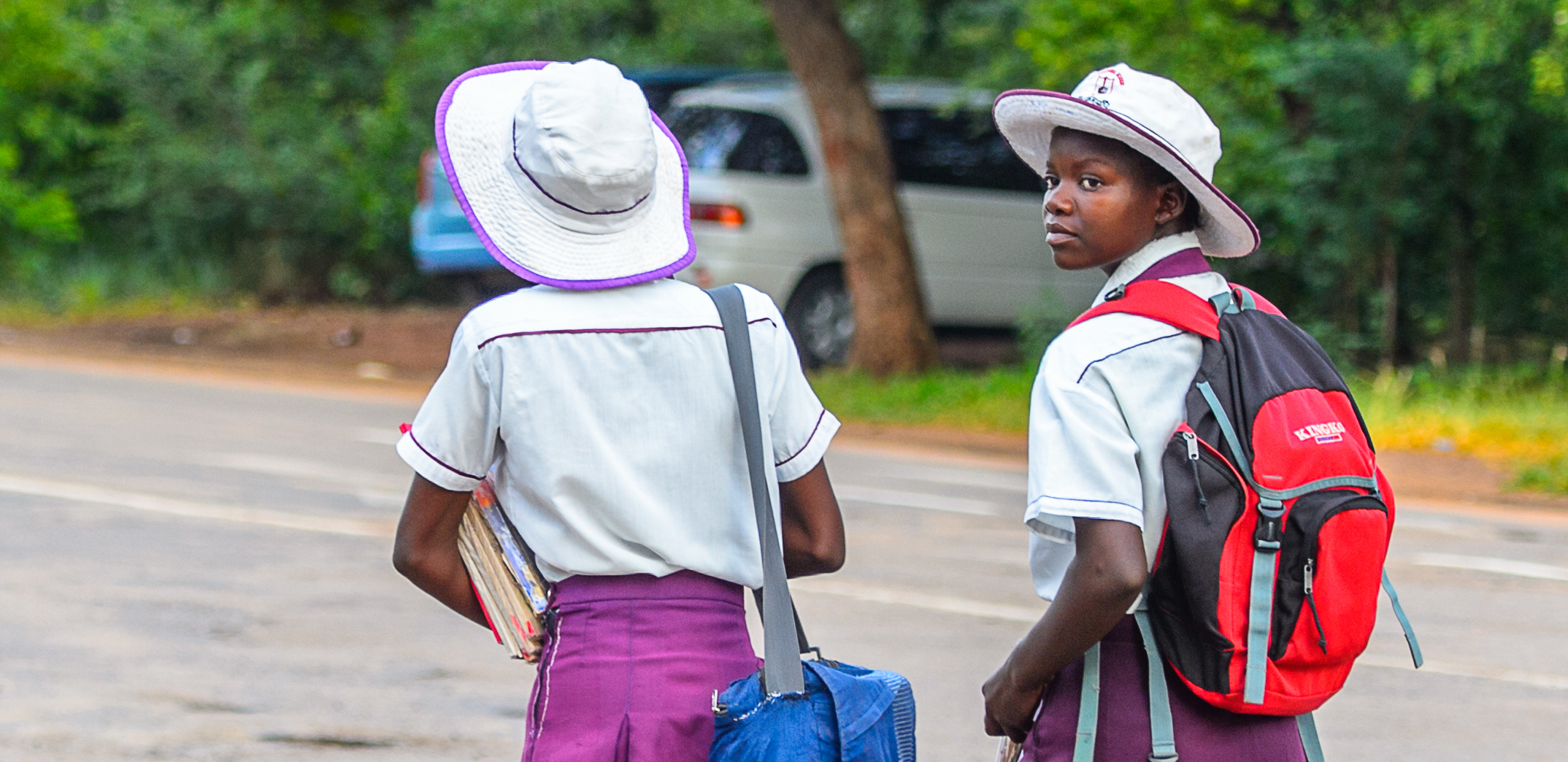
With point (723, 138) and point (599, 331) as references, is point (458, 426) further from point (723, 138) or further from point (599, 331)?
point (723, 138)

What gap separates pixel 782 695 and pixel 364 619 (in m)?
4.54

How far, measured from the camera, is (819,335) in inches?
594

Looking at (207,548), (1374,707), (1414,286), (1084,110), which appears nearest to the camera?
(1084,110)

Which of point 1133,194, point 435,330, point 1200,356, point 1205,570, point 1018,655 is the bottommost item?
point 435,330

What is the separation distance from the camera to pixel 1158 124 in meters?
2.29

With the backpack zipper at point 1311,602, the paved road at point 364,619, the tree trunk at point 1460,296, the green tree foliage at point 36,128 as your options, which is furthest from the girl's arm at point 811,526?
the green tree foliage at point 36,128

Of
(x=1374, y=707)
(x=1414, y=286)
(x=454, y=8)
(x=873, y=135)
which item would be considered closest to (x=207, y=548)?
(x=1374, y=707)

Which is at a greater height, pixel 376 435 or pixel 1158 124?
pixel 1158 124

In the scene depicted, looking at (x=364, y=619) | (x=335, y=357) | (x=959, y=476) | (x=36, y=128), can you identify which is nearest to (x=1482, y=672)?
(x=364, y=619)

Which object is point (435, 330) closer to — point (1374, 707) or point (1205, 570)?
point (1374, 707)

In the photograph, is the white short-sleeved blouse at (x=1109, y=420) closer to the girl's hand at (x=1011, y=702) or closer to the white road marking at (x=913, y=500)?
the girl's hand at (x=1011, y=702)

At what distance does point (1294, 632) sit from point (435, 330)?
15812mm

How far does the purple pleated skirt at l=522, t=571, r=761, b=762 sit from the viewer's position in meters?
2.37

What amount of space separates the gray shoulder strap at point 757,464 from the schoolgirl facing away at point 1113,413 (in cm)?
30
